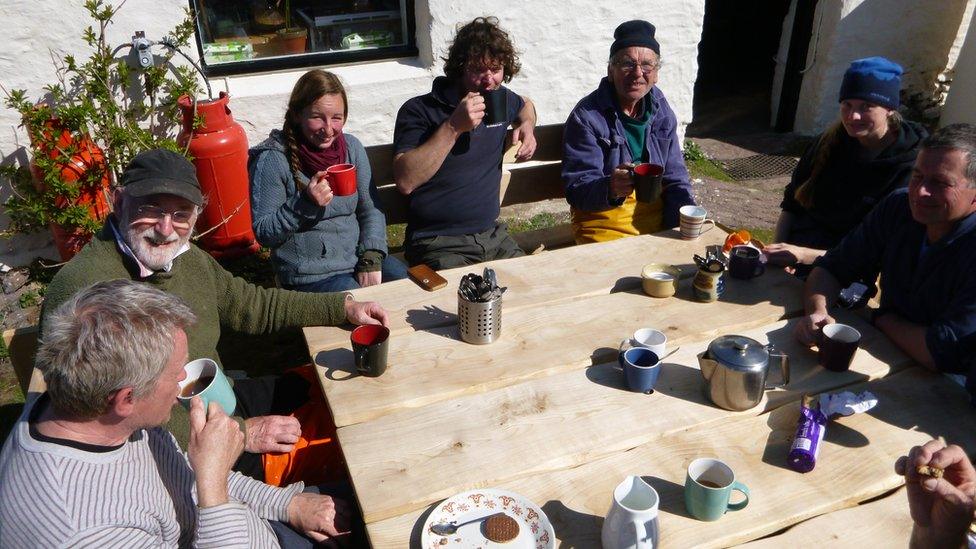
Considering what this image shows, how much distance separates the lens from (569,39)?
551 centimetres

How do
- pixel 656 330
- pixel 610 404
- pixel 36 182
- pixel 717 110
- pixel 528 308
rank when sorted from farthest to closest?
1. pixel 717 110
2. pixel 36 182
3. pixel 528 308
4. pixel 656 330
5. pixel 610 404

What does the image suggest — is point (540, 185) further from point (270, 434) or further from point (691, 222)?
point (270, 434)

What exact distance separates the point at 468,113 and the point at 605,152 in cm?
86

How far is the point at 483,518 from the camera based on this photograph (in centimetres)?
183

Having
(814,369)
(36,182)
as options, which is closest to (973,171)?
(814,369)

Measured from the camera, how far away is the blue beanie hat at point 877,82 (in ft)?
10.2

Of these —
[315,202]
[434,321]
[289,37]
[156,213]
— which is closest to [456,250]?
[315,202]

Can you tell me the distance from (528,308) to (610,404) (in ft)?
2.07

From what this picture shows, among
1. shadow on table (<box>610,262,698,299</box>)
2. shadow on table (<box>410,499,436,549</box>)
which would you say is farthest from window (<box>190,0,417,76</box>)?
shadow on table (<box>410,499,436,549</box>)

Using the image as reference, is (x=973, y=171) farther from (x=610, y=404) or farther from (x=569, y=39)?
(x=569, y=39)

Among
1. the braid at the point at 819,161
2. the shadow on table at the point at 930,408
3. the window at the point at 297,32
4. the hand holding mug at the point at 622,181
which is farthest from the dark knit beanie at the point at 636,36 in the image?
the window at the point at 297,32

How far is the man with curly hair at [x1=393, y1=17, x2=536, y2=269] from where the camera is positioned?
3391 millimetres

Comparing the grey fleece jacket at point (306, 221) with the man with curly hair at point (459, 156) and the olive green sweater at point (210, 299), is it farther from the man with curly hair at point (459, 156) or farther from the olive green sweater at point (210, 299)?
the olive green sweater at point (210, 299)

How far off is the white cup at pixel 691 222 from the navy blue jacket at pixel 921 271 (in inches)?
22.1
